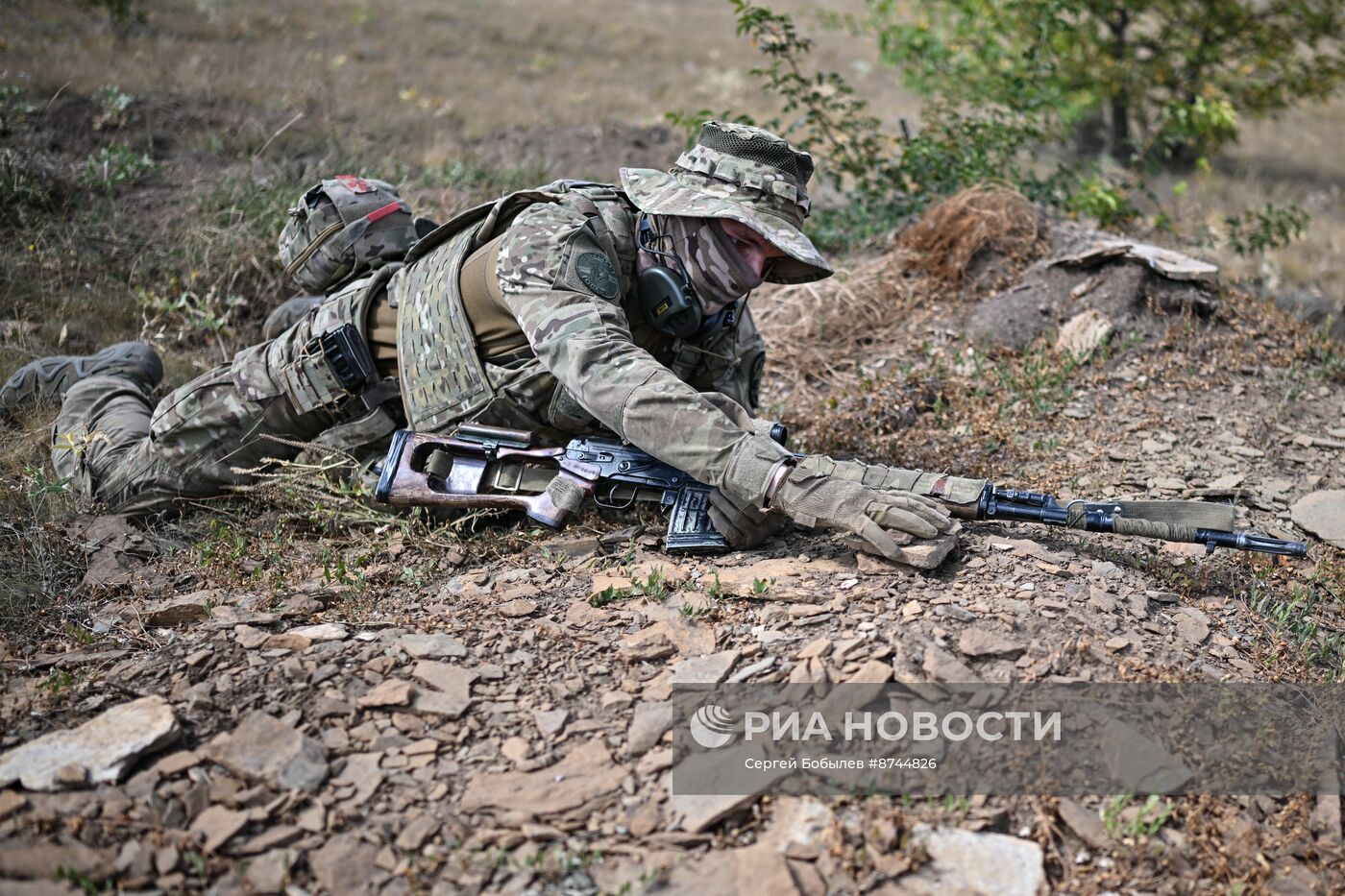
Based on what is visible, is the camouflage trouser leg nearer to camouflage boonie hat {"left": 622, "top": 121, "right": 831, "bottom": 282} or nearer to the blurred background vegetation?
the blurred background vegetation

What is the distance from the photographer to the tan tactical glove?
131 inches

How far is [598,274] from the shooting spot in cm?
371

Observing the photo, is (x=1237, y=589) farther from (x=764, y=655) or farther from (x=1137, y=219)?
(x=1137, y=219)

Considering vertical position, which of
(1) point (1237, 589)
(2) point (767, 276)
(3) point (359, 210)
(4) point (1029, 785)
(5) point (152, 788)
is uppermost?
(3) point (359, 210)

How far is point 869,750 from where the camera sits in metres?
2.73

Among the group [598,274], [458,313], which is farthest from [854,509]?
[458,313]

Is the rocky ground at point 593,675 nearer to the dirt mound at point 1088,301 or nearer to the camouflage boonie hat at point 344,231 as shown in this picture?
the dirt mound at point 1088,301

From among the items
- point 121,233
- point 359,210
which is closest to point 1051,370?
point 359,210

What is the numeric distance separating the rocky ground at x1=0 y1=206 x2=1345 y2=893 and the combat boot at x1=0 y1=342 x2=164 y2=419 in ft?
3.18

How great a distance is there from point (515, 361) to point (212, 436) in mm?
1422

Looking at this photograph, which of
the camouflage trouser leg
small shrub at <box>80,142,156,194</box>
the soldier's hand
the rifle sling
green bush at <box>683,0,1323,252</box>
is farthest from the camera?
green bush at <box>683,0,1323,252</box>

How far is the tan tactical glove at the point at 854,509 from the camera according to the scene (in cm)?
333

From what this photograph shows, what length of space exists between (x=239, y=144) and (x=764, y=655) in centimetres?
615

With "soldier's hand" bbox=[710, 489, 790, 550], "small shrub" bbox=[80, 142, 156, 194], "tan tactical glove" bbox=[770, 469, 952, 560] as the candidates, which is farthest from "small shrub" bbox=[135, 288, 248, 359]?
"tan tactical glove" bbox=[770, 469, 952, 560]
